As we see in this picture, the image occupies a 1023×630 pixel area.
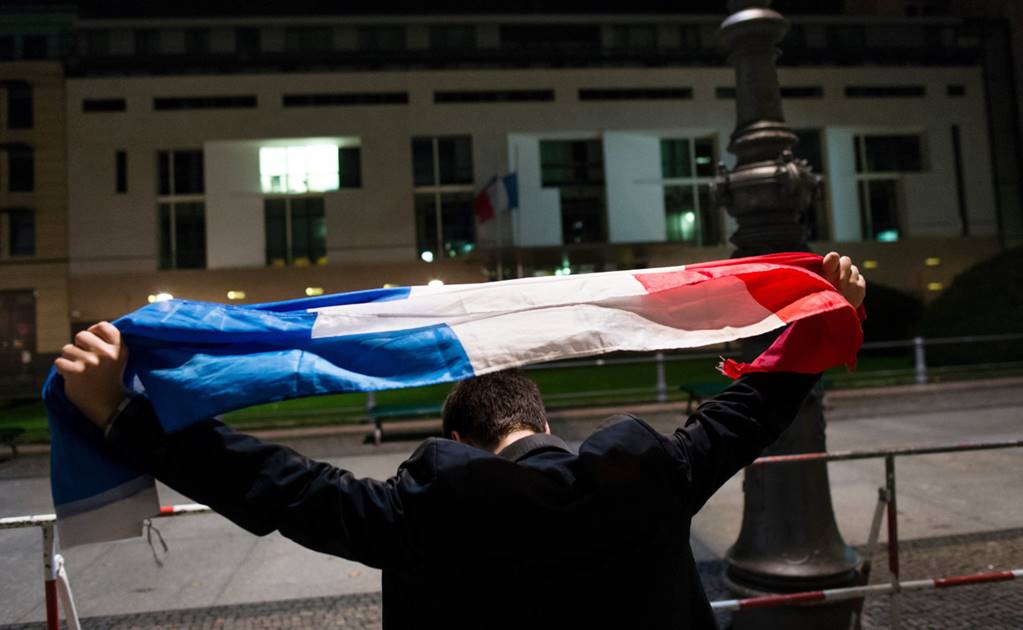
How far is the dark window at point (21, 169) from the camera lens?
30.2m

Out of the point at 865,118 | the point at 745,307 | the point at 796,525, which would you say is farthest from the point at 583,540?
the point at 865,118

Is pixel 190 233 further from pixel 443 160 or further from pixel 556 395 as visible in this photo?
pixel 556 395

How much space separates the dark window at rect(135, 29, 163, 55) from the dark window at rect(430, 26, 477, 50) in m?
13.7

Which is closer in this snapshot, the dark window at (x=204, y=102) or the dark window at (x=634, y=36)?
the dark window at (x=204, y=102)

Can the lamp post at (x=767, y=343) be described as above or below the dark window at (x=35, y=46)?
below

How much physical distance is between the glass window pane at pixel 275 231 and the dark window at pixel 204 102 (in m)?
5.06

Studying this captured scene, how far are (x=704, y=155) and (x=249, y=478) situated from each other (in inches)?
1414

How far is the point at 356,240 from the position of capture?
31828 millimetres

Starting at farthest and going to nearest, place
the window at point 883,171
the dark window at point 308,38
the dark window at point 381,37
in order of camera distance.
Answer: the window at point 883,171, the dark window at point 381,37, the dark window at point 308,38

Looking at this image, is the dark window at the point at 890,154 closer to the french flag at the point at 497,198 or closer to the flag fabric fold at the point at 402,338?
the french flag at the point at 497,198

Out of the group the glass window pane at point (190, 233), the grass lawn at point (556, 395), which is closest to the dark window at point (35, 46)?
the glass window pane at point (190, 233)

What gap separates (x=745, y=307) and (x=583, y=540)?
1.15 m

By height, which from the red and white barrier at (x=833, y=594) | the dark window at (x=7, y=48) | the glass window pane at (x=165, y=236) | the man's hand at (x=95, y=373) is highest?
Result: the dark window at (x=7, y=48)

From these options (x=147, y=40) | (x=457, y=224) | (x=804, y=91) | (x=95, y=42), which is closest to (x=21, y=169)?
(x=95, y=42)
